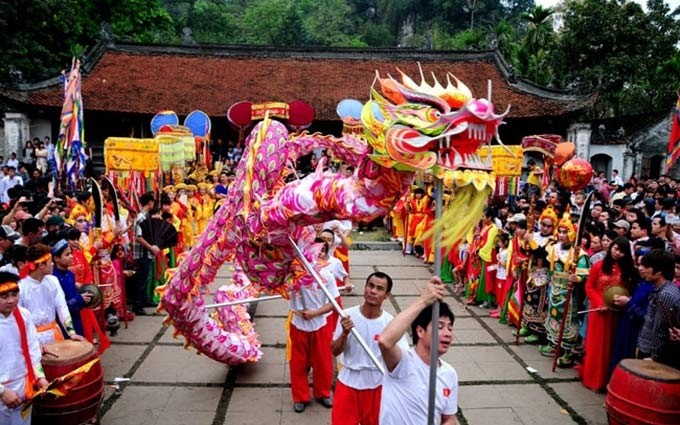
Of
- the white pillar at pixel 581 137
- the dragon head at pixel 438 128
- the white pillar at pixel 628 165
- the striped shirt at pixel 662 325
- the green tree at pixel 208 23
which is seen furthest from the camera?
the green tree at pixel 208 23

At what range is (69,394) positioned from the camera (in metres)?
3.82

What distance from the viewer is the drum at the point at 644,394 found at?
367 cm

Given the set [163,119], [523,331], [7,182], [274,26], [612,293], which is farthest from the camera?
[274,26]

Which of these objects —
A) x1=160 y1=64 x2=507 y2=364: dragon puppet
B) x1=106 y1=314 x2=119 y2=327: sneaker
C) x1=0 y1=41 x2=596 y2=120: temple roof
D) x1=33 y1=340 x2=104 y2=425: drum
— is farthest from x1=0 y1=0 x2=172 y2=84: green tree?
x1=33 y1=340 x2=104 y2=425: drum

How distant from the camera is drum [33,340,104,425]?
381 centimetres

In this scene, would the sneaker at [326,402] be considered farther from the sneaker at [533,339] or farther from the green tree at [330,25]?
the green tree at [330,25]

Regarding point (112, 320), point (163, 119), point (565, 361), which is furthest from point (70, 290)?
point (163, 119)

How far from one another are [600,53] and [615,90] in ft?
5.82

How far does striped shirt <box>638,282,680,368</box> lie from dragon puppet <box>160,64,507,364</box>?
2.37 metres

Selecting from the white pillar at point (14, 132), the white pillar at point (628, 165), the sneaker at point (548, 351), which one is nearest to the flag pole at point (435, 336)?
the sneaker at point (548, 351)

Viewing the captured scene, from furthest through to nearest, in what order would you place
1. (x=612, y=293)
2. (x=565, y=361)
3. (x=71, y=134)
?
1. (x=71, y=134)
2. (x=565, y=361)
3. (x=612, y=293)

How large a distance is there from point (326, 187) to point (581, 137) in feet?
58.1

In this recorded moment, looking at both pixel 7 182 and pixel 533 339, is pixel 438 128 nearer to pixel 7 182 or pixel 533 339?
pixel 533 339

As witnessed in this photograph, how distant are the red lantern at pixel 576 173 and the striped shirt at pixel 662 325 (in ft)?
7.14
